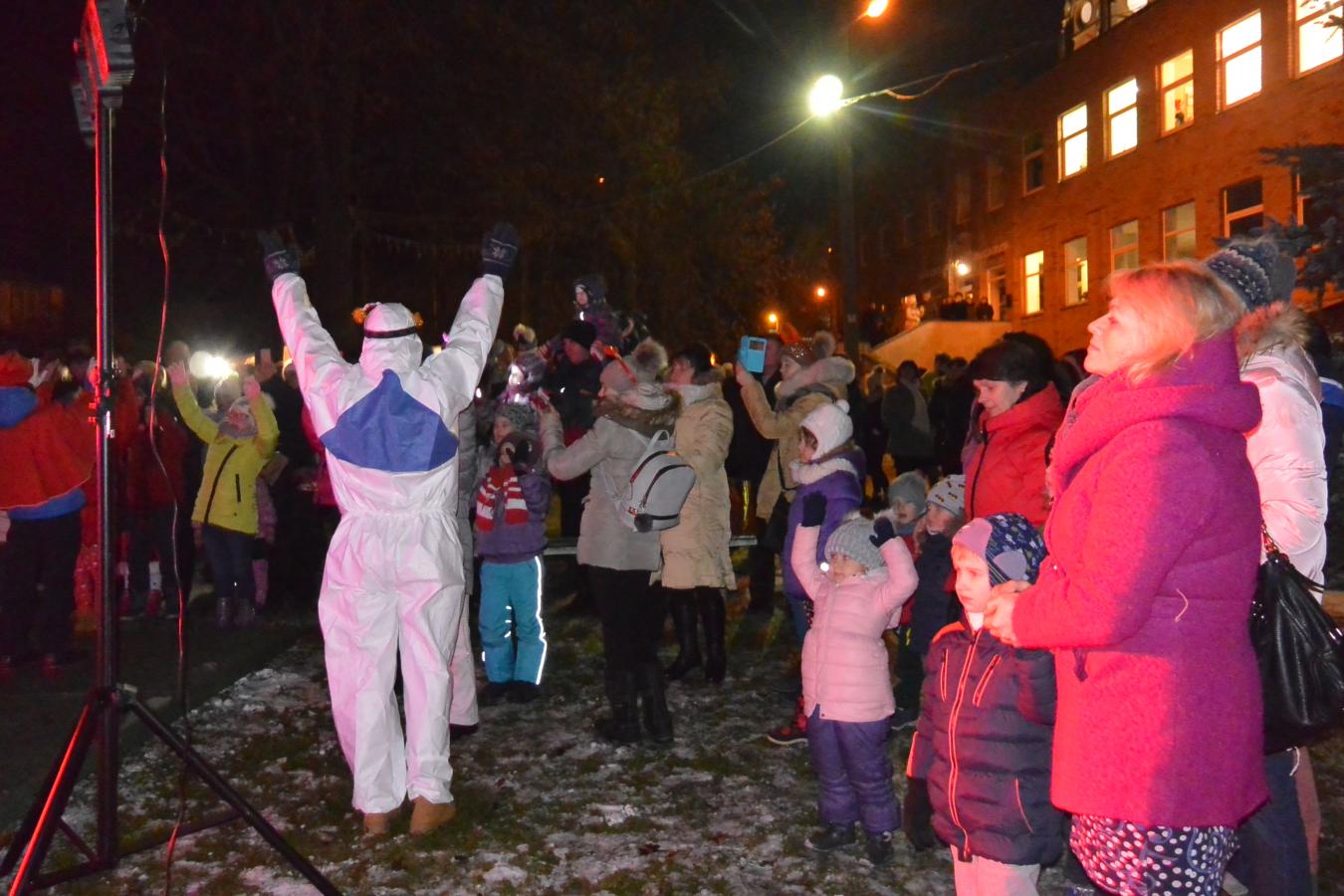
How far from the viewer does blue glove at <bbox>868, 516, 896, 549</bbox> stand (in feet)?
14.8

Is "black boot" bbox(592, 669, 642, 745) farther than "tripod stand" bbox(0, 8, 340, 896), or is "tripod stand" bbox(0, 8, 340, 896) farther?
"black boot" bbox(592, 669, 642, 745)

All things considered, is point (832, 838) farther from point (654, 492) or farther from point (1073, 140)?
point (1073, 140)

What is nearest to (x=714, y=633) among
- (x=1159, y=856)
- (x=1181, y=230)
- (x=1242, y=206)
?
(x=1159, y=856)

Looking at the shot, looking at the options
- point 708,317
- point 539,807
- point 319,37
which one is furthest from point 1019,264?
point 539,807

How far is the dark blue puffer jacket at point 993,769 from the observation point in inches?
124

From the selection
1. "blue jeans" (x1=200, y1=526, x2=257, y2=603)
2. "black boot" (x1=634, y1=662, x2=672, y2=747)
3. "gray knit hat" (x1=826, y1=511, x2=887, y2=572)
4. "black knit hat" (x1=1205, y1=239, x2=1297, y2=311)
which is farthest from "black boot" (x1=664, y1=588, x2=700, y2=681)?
"black knit hat" (x1=1205, y1=239, x2=1297, y2=311)

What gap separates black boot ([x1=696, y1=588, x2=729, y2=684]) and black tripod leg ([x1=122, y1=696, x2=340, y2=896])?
11.1ft

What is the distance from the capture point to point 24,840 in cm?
404

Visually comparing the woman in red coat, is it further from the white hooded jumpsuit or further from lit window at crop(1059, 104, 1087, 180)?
lit window at crop(1059, 104, 1087, 180)

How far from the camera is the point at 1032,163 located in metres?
28.8

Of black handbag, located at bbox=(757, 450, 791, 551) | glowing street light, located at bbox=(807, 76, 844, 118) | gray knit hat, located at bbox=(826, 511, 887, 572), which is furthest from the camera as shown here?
glowing street light, located at bbox=(807, 76, 844, 118)

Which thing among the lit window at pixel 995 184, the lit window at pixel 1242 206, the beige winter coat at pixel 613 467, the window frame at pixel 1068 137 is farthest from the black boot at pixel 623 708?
the lit window at pixel 995 184

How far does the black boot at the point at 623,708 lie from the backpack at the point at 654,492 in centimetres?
79

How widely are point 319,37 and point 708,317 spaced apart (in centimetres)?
1519
